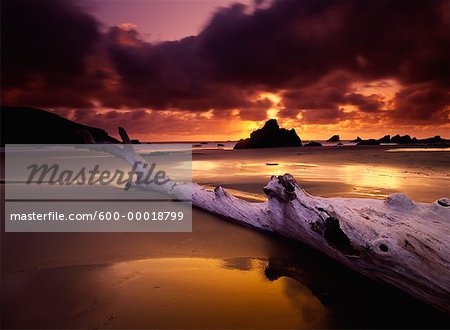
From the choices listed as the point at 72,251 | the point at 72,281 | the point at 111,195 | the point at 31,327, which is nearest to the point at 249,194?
the point at 111,195

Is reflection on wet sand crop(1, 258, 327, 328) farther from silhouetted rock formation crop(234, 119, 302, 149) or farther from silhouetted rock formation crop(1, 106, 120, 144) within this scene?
silhouetted rock formation crop(234, 119, 302, 149)

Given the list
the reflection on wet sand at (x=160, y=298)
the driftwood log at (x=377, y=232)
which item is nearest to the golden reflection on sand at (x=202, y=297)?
the reflection on wet sand at (x=160, y=298)

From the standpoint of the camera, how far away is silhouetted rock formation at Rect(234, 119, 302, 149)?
55.3 meters

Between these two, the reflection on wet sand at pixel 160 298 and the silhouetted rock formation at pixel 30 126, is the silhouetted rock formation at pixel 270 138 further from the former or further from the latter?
the reflection on wet sand at pixel 160 298

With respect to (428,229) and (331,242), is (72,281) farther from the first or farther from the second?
(428,229)

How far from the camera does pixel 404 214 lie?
281 centimetres

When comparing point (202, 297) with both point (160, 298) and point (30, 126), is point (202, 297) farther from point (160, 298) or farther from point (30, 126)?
point (30, 126)

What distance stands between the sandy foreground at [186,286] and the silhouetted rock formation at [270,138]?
50421mm

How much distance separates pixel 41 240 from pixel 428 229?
13.5 ft

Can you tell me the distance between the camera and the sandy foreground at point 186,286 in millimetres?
1870

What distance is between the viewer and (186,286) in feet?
7.61

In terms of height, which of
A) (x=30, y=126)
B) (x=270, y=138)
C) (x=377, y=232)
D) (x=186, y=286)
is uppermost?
(x=30, y=126)

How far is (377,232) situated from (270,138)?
5589 centimetres

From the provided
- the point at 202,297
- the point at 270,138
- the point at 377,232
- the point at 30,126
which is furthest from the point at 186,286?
the point at 270,138
